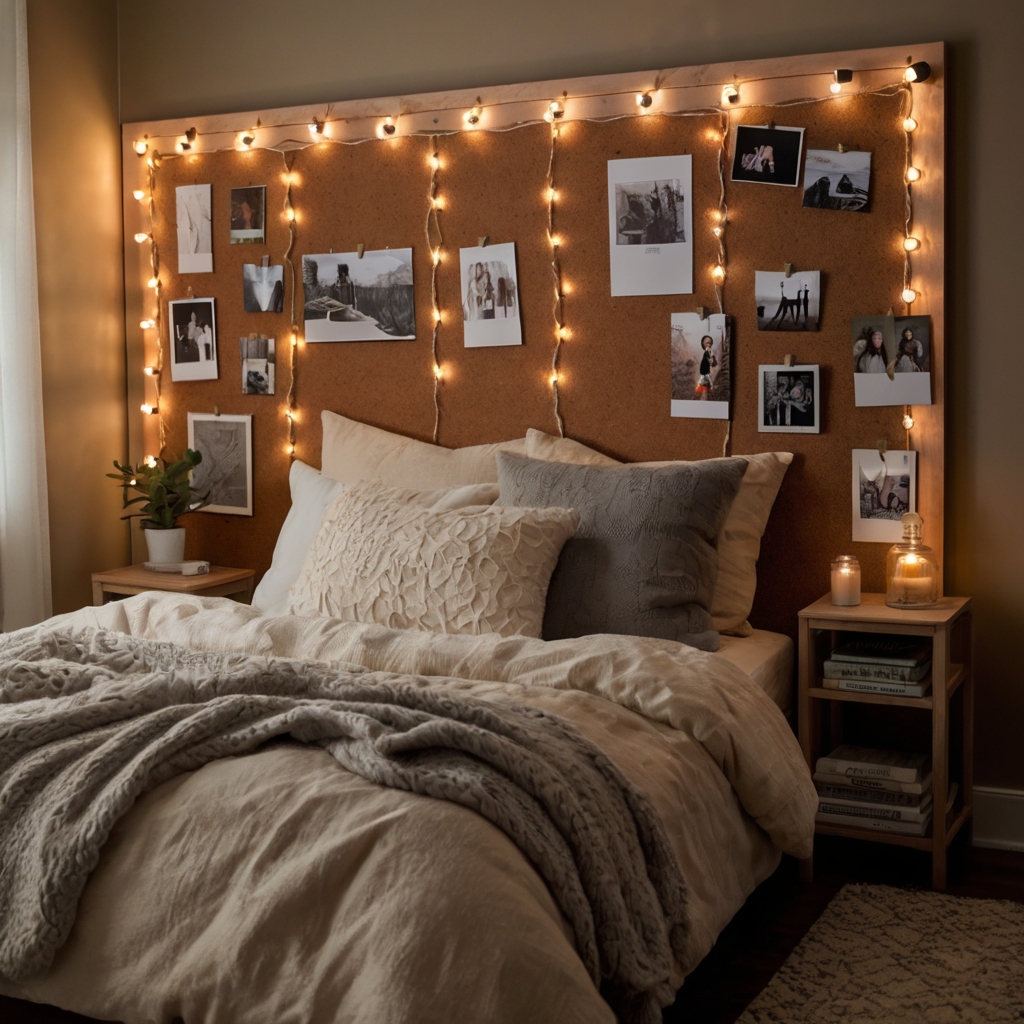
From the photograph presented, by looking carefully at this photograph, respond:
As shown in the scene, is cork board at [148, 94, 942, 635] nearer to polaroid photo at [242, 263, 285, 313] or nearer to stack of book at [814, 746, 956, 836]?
polaroid photo at [242, 263, 285, 313]

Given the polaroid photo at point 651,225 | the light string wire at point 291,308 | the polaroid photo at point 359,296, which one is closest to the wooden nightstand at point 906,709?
the polaroid photo at point 651,225

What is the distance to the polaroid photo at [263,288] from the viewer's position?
3631 millimetres

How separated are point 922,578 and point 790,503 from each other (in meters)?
0.43

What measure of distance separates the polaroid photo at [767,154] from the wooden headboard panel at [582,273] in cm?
3

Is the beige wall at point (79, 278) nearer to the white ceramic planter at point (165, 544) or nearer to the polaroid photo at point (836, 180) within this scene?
the white ceramic planter at point (165, 544)

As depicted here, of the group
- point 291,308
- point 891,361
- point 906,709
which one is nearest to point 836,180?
point 891,361

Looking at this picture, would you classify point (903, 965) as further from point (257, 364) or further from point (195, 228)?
point (195, 228)

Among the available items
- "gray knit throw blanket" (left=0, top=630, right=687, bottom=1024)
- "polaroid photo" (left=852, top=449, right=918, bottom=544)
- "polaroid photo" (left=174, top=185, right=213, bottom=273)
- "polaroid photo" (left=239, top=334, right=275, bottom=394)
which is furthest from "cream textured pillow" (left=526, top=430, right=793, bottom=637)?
"polaroid photo" (left=174, top=185, right=213, bottom=273)

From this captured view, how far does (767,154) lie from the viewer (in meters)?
3.01

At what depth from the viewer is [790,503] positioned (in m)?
3.05

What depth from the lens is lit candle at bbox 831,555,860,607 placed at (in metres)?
2.78

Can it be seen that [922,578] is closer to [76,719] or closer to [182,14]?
[76,719]

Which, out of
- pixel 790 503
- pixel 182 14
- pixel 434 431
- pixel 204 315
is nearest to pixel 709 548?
pixel 790 503

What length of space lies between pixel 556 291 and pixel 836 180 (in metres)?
0.80
